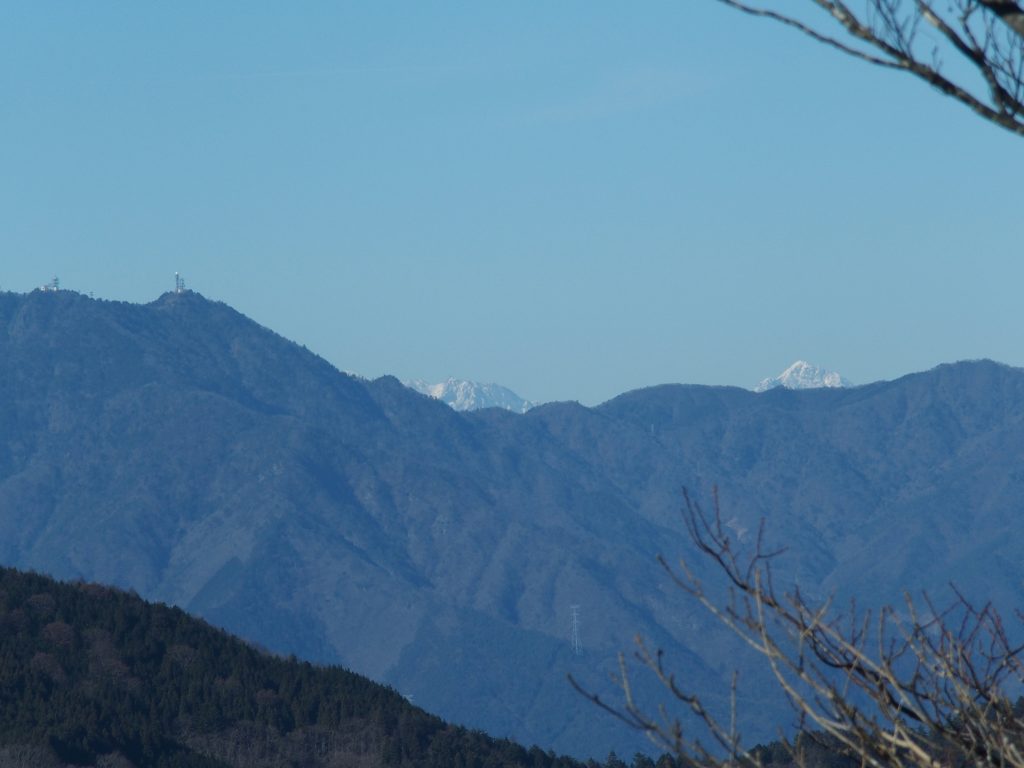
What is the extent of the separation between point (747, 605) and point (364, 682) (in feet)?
310

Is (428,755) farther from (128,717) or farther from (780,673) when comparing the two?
(780,673)

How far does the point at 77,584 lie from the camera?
107062mm

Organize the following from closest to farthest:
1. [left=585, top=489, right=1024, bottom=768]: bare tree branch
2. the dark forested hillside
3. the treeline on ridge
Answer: [left=585, top=489, right=1024, bottom=768]: bare tree branch → the treeline on ridge → the dark forested hillside

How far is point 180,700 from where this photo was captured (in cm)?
9375

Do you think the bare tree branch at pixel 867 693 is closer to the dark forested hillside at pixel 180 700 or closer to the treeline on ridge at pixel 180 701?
the treeline on ridge at pixel 180 701

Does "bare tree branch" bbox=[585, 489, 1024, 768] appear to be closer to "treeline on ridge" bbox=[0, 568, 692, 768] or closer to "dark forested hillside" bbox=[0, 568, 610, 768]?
"treeline on ridge" bbox=[0, 568, 692, 768]

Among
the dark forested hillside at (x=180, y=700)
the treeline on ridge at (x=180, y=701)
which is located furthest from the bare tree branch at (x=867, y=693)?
the dark forested hillside at (x=180, y=700)

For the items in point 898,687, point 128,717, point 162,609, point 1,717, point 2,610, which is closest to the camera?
point 898,687

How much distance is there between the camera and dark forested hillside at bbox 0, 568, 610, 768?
82.1 metres

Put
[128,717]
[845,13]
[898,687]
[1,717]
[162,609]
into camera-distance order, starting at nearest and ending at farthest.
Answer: [845,13]
[898,687]
[1,717]
[128,717]
[162,609]

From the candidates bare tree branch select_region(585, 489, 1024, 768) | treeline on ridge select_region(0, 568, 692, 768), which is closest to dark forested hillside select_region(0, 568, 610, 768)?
treeline on ridge select_region(0, 568, 692, 768)

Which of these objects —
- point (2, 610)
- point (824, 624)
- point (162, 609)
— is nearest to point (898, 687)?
point (824, 624)

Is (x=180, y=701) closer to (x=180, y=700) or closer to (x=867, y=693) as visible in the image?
(x=180, y=700)

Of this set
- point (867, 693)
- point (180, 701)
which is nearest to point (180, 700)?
point (180, 701)
